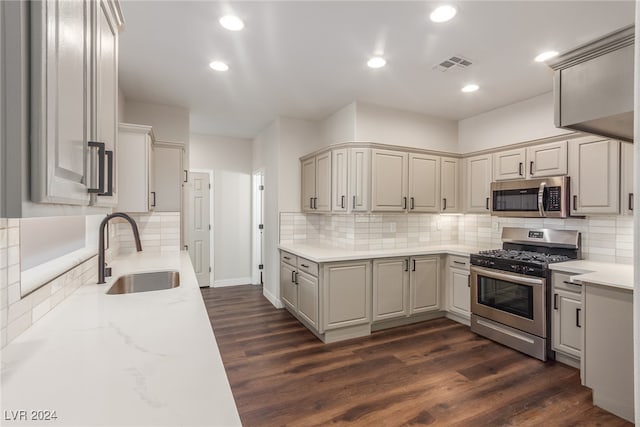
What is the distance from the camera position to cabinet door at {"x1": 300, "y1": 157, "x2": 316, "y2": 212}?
13.6 ft

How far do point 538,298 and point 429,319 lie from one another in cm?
136

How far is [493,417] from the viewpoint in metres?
2.12

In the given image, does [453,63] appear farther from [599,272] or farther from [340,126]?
[599,272]

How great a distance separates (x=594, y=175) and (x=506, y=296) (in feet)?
4.56

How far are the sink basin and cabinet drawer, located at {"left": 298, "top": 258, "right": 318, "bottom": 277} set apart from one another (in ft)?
4.72

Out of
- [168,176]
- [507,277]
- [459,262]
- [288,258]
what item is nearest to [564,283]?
[507,277]

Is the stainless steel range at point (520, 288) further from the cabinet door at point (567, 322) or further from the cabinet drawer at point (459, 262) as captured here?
the cabinet drawer at point (459, 262)

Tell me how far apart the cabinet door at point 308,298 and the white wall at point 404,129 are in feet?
5.80

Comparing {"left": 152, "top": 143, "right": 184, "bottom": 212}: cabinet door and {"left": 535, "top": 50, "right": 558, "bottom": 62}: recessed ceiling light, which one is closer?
{"left": 535, "top": 50, "right": 558, "bottom": 62}: recessed ceiling light

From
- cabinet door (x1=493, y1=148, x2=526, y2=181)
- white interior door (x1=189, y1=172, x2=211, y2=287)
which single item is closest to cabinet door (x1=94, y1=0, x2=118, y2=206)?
cabinet door (x1=493, y1=148, x2=526, y2=181)

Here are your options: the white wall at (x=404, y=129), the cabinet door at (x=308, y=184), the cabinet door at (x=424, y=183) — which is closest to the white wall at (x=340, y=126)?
the white wall at (x=404, y=129)

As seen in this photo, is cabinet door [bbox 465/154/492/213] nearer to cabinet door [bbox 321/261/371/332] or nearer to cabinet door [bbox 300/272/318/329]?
cabinet door [bbox 321/261/371/332]

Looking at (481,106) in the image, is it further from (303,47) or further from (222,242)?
(222,242)

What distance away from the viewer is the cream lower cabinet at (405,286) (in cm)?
357
